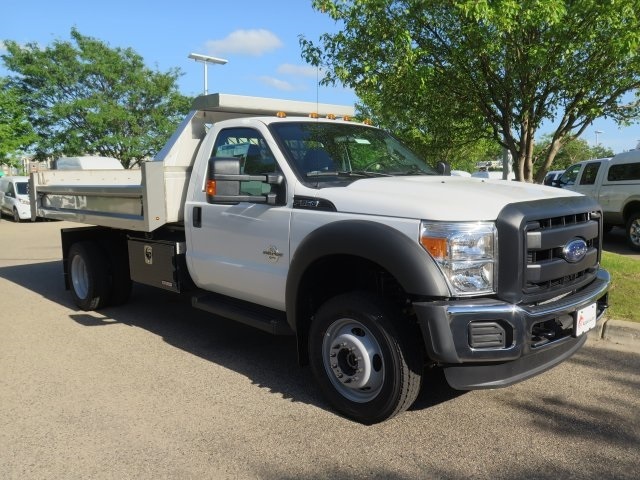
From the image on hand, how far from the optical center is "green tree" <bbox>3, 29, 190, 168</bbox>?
2752 centimetres

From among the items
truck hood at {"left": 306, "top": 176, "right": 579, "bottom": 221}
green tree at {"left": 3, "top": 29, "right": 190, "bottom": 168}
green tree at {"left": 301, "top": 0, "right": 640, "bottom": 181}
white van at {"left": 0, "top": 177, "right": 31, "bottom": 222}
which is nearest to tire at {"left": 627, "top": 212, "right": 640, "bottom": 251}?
green tree at {"left": 301, "top": 0, "right": 640, "bottom": 181}

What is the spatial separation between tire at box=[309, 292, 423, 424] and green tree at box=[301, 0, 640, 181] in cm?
360

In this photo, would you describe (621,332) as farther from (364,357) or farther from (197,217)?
(197,217)

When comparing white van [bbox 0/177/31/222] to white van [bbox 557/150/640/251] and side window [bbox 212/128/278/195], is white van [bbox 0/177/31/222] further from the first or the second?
side window [bbox 212/128/278/195]

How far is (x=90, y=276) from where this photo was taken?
6.62m

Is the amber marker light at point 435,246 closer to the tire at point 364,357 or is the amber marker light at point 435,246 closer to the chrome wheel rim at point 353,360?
the tire at point 364,357

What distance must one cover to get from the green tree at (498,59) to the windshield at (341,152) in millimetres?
1791

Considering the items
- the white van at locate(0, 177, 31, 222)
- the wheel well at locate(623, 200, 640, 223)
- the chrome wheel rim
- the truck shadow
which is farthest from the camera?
the white van at locate(0, 177, 31, 222)

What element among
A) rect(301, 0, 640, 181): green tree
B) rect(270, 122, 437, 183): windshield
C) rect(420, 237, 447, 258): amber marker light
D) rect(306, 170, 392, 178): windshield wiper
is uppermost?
rect(301, 0, 640, 181): green tree

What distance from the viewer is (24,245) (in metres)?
14.0

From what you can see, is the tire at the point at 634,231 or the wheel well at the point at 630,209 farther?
the wheel well at the point at 630,209

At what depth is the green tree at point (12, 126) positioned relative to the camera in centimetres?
2686

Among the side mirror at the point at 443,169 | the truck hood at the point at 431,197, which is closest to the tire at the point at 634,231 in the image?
the side mirror at the point at 443,169

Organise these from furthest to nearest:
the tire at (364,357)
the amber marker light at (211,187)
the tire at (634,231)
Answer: the tire at (634,231), the amber marker light at (211,187), the tire at (364,357)
